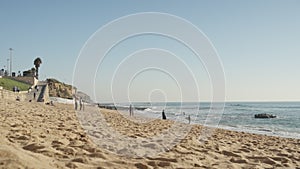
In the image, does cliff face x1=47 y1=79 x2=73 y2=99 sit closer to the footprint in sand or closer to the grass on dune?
the grass on dune

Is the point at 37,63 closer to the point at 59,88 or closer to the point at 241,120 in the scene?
the point at 59,88

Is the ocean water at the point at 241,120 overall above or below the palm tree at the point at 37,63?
below

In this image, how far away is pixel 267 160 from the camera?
6.02 metres

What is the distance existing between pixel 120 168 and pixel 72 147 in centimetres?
128

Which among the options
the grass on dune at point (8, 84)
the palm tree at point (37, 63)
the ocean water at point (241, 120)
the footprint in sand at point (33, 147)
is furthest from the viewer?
the palm tree at point (37, 63)

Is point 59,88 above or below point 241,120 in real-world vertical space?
above

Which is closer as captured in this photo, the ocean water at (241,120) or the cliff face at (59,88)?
the ocean water at (241,120)

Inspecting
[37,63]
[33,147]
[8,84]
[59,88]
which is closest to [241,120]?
[33,147]

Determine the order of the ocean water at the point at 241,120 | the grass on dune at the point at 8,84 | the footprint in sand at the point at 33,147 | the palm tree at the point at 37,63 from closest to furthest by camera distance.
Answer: the footprint in sand at the point at 33,147 → the ocean water at the point at 241,120 → the grass on dune at the point at 8,84 → the palm tree at the point at 37,63

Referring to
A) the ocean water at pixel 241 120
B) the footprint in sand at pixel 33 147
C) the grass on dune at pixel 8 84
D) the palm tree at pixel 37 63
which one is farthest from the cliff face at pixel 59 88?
the footprint in sand at pixel 33 147

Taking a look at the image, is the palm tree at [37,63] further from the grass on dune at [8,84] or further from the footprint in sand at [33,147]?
the footprint in sand at [33,147]

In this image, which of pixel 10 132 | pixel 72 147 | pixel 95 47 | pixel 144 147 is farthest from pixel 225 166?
pixel 95 47

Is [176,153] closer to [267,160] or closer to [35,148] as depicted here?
[267,160]

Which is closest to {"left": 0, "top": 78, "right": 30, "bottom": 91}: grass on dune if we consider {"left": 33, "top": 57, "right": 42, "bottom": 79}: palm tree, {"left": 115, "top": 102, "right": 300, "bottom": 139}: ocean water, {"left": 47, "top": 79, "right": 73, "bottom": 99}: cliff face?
{"left": 115, "top": 102, "right": 300, "bottom": 139}: ocean water
